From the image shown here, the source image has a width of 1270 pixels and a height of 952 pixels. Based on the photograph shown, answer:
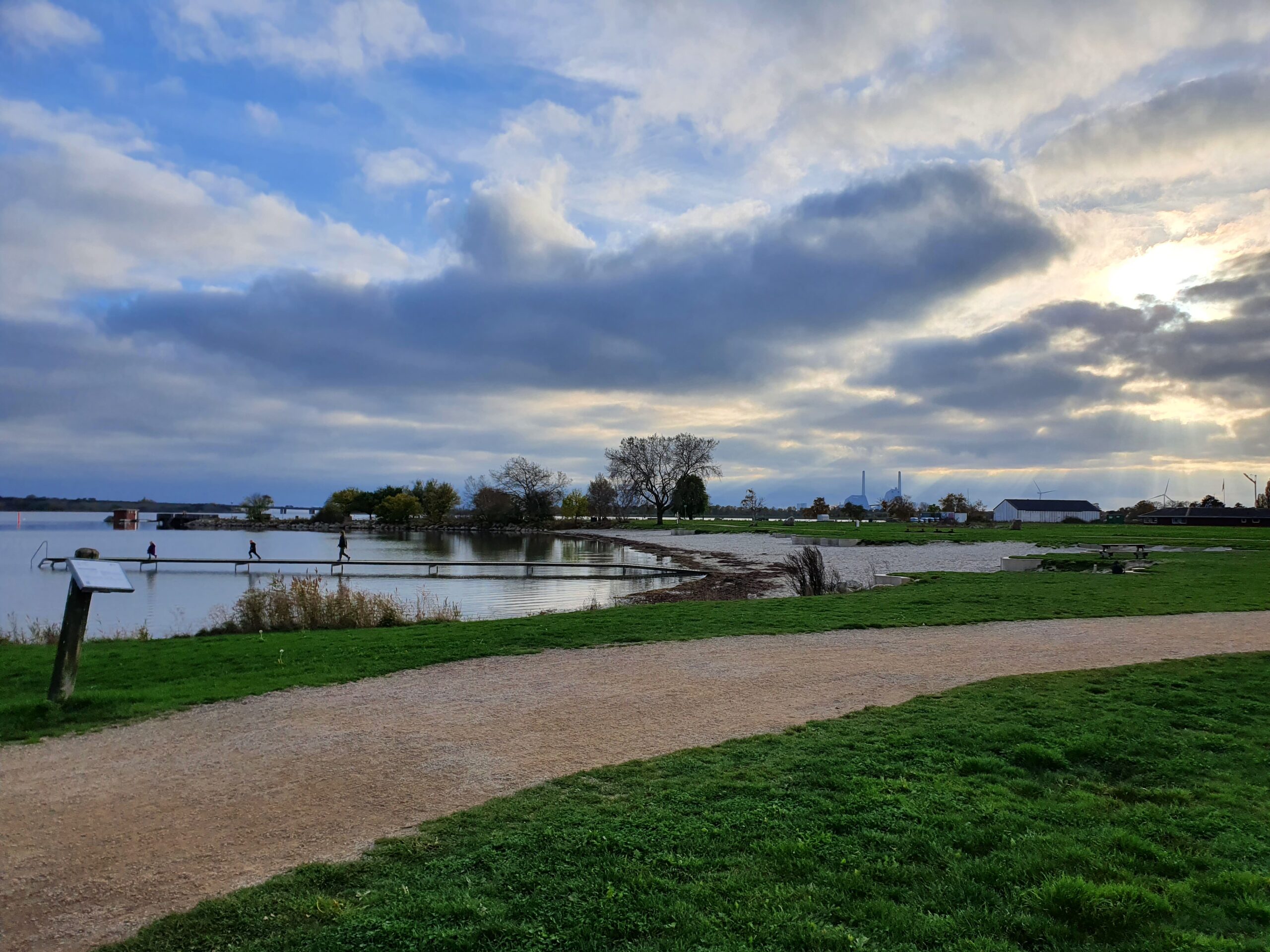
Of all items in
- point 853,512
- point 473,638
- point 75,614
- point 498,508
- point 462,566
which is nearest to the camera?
point 75,614

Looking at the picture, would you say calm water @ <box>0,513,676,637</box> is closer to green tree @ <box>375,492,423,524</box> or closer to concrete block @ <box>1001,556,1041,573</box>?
concrete block @ <box>1001,556,1041,573</box>

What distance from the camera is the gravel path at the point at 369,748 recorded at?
4.34 m

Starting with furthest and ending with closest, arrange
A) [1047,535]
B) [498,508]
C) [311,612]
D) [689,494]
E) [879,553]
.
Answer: [689,494]
[498,508]
[1047,535]
[879,553]
[311,612]

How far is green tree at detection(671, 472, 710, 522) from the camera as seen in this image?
106 m

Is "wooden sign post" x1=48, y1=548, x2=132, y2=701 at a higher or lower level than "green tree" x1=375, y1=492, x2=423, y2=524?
lower

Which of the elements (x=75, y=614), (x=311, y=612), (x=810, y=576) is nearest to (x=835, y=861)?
(x=75, y=614)

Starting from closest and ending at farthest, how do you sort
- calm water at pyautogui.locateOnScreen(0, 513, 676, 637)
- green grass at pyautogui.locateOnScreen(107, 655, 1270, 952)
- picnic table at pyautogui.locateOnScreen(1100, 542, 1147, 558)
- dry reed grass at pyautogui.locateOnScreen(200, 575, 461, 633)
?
1. green grass at pyautogui.locateOnScreen(107, 655, 1270, 952)
2. dry reed grass at pyautogui.locateOnScreen(200, 575, 461, 633)
3. calm water at pyautogui.locateOnScreen(0, 513, 676, 637)
4. picnic table at pyautogui.locateOnScreen(1100, 542, 1147, 558)

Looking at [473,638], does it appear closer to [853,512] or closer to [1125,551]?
[1125,551]

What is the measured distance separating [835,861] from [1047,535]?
2587 inches

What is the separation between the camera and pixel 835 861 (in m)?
4.16

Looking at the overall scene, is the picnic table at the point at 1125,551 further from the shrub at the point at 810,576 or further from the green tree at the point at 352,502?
the green tree at the point at 352,502

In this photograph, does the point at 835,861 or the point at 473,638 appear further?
the point at 473,638

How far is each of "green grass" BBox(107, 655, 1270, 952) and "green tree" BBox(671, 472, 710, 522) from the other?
99151 millimetres

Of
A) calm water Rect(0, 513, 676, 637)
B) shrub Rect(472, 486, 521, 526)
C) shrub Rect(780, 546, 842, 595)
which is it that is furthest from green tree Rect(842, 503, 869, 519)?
shrub Rect(780, 546, 842, 595)
